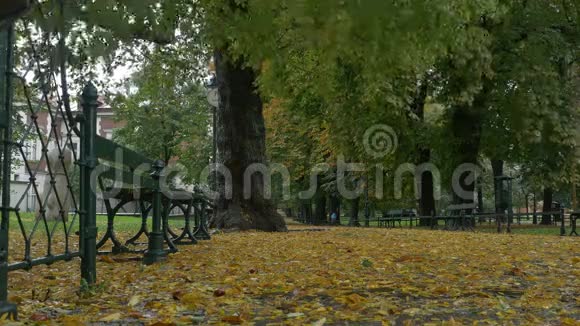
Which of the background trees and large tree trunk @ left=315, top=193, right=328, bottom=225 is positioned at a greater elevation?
the background trees

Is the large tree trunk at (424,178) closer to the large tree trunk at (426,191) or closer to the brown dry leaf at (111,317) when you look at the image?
the large tree trunk at (426,191)

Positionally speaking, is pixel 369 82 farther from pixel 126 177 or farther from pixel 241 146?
pixel 241 146

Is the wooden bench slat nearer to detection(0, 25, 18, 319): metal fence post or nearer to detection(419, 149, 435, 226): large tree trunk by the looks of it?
detection(0, 25, 18, 319): metal fence post

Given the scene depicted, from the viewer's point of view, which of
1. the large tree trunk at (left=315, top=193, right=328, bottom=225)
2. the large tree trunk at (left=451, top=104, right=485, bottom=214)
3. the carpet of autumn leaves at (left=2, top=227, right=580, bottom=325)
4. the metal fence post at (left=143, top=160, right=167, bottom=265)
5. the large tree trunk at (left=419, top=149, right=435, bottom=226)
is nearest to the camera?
the carpet of autumn leaves at (left=2, top=227, right=580, bottom=325)

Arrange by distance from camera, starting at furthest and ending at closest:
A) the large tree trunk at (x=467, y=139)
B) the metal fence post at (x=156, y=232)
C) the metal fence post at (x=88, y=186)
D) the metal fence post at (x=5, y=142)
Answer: the large tree trunk at (x=467, y=139) < the metal fence post at (x=156, y=232) < the metal fence post at (x=88, y=186) < the metal fence post at (x=5, y=142)

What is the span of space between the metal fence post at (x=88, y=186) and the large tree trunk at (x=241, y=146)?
9.95 m

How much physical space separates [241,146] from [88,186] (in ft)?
34.6

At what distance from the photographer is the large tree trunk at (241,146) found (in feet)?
49.0

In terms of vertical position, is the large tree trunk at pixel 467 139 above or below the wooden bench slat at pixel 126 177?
above

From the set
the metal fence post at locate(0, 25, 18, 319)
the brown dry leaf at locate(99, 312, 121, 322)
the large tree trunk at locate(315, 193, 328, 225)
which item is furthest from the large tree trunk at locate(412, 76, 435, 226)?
the metal fence post at locate(0, 25, 18, 319)

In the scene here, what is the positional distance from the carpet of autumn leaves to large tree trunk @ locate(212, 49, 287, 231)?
7.09 meters

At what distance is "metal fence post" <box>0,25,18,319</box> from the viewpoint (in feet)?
11.2

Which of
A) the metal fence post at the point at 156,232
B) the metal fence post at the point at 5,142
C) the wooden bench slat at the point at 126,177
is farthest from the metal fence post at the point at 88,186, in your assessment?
the metal fence post at the point at 156,232

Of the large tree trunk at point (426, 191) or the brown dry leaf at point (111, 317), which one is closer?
the brown dry leaf at point (111, 317)
